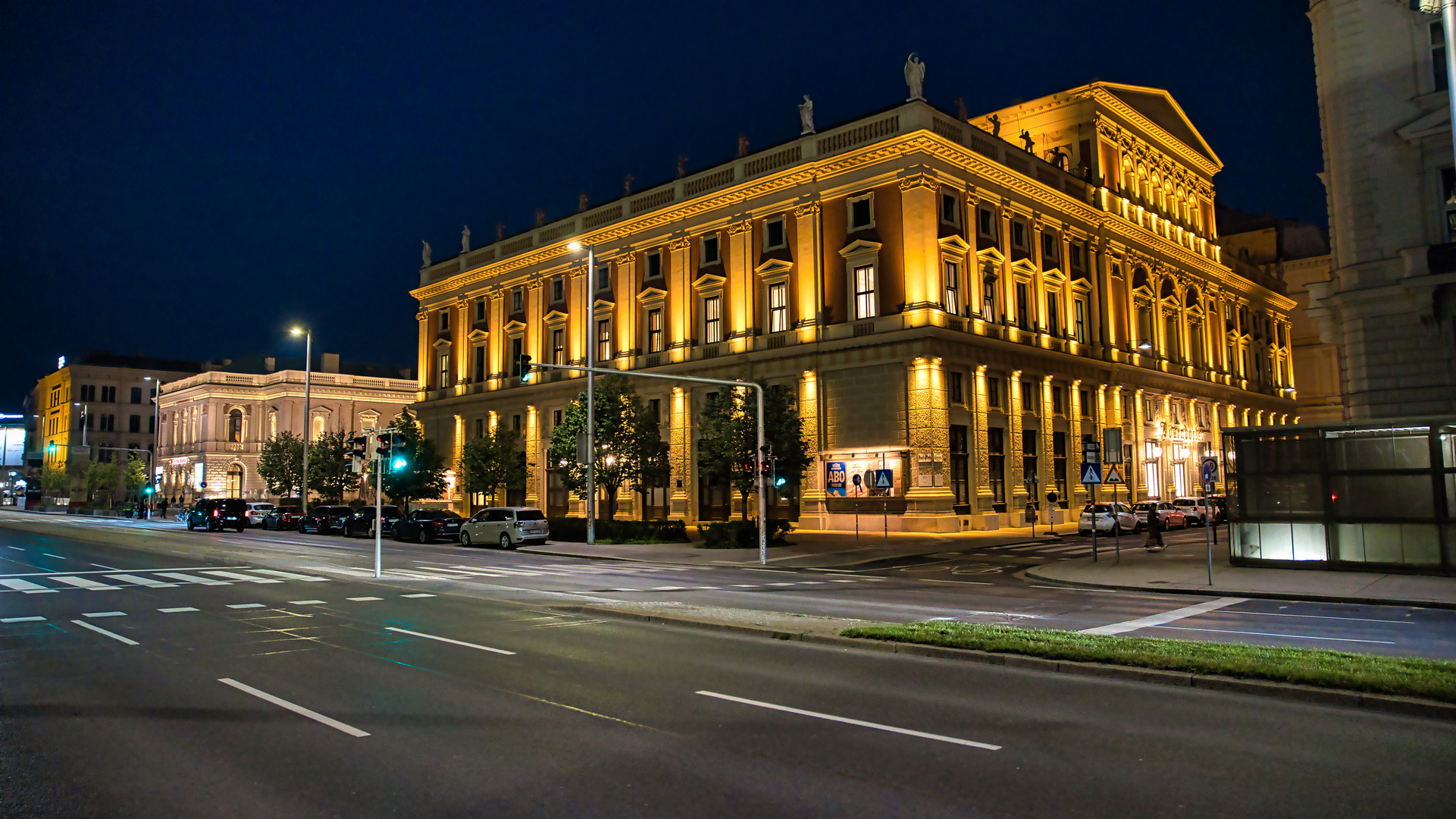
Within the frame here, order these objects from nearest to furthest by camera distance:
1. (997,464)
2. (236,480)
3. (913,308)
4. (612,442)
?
(913,308) → (612,442) → (997,464) → (236,480)

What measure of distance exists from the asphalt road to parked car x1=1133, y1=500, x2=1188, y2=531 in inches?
1337

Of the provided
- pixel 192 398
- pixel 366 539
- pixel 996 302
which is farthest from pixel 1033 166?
pixel 192 398

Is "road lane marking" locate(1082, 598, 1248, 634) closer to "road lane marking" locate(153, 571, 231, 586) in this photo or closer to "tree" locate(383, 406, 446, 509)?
"road lane marking" locate(153, 571, 231, 586)

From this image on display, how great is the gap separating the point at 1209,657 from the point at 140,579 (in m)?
22.5

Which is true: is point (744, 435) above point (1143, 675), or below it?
above

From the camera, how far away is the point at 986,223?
46.2 meters

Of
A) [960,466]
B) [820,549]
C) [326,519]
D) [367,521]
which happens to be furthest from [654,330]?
[820,549]

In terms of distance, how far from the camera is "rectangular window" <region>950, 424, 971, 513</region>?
4262 centimetres

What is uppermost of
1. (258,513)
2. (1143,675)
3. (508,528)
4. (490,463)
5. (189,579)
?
(490,463)

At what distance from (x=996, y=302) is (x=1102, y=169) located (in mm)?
17266

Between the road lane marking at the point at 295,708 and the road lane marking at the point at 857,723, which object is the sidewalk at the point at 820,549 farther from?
the road lane marking at the point at 295,708

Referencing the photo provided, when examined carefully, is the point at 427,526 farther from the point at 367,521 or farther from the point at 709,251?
the point at 709,251

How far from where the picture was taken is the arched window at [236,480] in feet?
331

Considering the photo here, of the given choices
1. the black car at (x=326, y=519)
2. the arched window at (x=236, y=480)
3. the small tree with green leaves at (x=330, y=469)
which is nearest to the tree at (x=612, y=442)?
the black car at (x=326, y=519)
